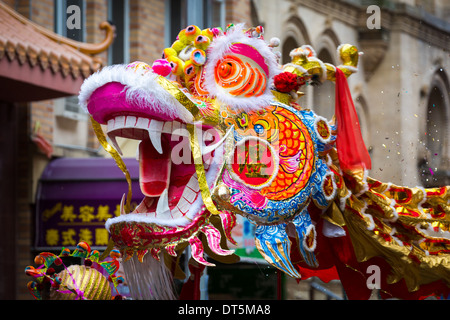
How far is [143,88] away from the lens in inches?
134

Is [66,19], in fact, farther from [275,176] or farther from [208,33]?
[275,176]

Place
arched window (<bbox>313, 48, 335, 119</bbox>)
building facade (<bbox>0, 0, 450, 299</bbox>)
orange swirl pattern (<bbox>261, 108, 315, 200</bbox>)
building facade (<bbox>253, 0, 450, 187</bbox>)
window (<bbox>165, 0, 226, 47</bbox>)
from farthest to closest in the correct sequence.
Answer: window (<bbox>165, 0, 226, 47</bbox>) < arched window (<bbox>313, 48, 335, 119</bbox>) < building facade (<bbox>0, 0, 450, 299</bbox>) < building facade (<bbox>253, 0, 450, 187</bbox>) < orange swirl pattern (<bbox>261, 108, 315, 200</bbox>)

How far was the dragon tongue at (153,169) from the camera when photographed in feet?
12.1

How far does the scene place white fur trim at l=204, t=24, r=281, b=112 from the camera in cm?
369

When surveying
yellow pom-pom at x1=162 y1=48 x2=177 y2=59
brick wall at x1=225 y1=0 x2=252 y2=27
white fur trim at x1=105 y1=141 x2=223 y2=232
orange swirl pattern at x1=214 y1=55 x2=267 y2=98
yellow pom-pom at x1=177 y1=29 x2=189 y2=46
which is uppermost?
brick wall at x1=225 y1=0 x2=252 y2=27

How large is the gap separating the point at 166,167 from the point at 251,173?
14.7 inches

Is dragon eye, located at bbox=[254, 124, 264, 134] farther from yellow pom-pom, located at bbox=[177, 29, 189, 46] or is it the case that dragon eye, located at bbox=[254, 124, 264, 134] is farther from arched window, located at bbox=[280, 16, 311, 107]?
arched window, located at bbox=[280, 16, 311, 107]

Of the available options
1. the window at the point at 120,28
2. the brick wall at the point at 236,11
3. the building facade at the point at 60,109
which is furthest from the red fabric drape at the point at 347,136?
the brick wall at the point at 236,11

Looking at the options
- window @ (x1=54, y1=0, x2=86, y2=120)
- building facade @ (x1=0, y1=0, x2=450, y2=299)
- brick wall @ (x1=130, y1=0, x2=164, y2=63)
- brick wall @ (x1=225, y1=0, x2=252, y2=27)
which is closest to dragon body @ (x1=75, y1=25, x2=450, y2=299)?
building facade @ (x1=0, y1=0, x2=450, y2=299)

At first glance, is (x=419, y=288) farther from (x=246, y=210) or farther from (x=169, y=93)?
(x=169, y=93)

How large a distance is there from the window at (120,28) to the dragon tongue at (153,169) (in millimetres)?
4133

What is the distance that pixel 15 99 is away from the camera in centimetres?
671

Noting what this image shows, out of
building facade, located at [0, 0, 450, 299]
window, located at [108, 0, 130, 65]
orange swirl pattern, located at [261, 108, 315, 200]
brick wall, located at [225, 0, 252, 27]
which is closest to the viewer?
orange swirl pattern, located at [261, 108, 315, 200]

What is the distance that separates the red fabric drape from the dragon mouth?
61cm
